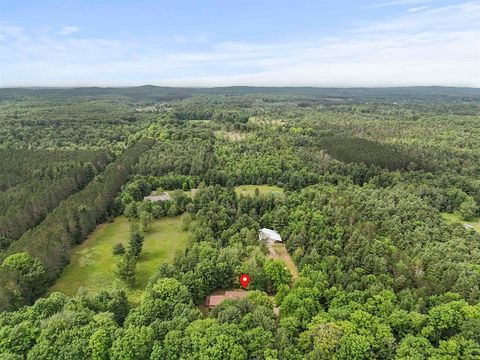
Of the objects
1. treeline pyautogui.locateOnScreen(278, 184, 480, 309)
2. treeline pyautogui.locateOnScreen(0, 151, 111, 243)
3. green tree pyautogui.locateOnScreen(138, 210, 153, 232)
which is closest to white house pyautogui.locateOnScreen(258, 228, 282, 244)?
treeline pyautogui.locateOnScreen(278, 184, 480, 309)

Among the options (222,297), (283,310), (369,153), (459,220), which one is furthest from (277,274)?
(369,153)

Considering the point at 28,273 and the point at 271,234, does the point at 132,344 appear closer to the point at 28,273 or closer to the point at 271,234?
the point at 28,273

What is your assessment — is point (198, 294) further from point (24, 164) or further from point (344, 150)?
point (344, 150)

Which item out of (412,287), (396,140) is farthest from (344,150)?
(412,287)

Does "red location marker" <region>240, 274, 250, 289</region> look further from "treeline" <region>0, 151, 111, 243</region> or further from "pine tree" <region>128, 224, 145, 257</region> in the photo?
"treeline" <region>0, 151, 111, 243</region>

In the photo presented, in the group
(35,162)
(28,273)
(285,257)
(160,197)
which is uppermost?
(35,162)

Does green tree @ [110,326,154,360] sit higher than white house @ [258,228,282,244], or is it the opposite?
green tree @ [110,326,154,360]

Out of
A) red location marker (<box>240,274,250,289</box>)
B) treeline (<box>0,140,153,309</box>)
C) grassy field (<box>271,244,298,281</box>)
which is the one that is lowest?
grassy field (<box>271,244,298,281</box>)
